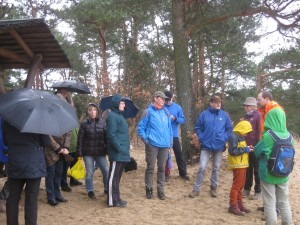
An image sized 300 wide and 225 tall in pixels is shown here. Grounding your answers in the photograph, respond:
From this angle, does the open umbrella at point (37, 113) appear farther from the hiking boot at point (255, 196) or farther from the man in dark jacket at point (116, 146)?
the hiking boot at point (255, 196)

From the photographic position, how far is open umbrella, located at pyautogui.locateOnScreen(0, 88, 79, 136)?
151 inches

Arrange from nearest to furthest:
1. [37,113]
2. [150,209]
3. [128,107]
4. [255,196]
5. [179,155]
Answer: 1. [37,113]
2. [150,209]
3. [128,107]
4. [255,196]
5. [179,155]

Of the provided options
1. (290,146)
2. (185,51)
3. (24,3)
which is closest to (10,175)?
(290,146)

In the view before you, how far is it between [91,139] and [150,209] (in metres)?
1.47

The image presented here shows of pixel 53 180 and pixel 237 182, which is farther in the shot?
pixel 53 180

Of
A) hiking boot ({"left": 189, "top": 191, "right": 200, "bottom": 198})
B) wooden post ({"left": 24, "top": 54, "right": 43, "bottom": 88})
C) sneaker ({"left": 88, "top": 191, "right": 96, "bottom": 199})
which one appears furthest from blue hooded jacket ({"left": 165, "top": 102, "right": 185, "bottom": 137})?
wooden post ({"left": 24, "top": 54, "right": 43, "bottom": 88})

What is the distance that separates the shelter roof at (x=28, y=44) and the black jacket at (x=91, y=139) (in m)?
1.45

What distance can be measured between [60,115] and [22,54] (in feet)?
11.2

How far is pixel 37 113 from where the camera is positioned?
397 cm

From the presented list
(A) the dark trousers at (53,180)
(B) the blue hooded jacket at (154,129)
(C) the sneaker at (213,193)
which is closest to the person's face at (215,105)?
(B) the blue hooded jacket at (154,129)

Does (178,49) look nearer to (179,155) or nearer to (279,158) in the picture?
(179,155)

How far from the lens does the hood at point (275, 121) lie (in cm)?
455

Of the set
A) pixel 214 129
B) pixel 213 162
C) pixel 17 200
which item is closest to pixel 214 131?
pixel 214 129

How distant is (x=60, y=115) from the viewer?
4168 millimetres
